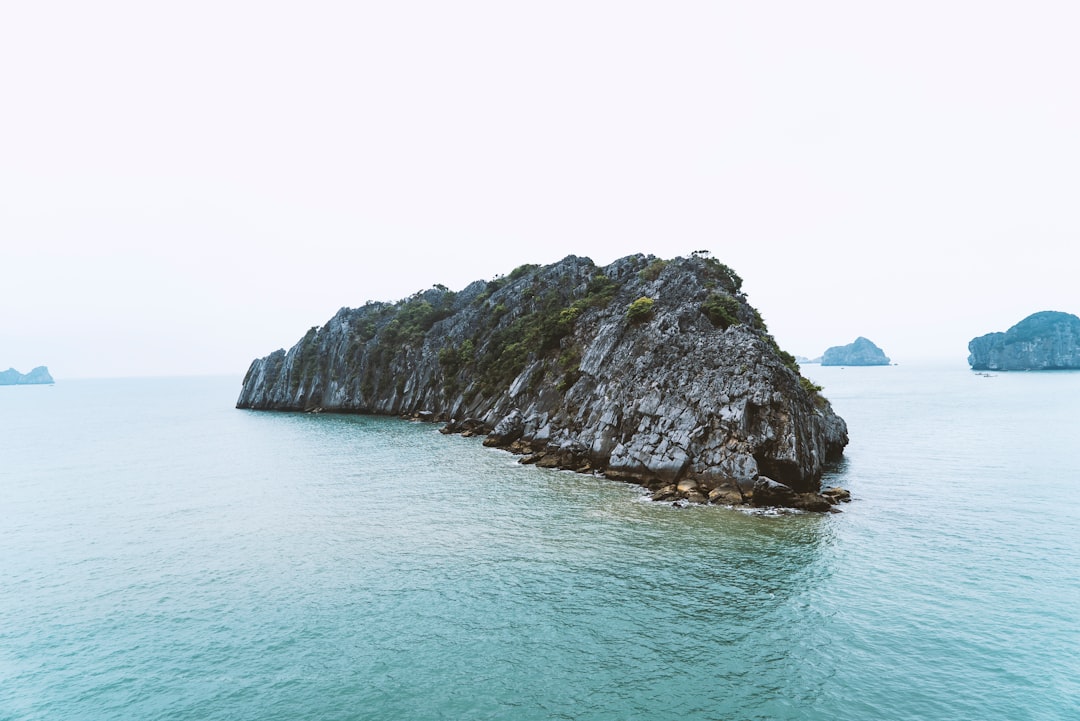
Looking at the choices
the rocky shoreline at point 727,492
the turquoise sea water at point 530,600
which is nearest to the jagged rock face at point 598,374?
the rocky shoreline at point 727,492

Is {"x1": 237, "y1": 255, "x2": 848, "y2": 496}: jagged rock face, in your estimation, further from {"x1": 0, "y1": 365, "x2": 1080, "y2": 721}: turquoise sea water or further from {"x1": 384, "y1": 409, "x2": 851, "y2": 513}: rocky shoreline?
{"x1": 0, "y1": 365, "x2": 1080, "y2": 721}: turquoise sea water

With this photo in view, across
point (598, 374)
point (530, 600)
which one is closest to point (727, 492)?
point (530, 600)

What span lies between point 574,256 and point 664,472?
61.4m

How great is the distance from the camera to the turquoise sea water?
18.9 meters

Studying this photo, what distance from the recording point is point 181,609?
25.7 meters

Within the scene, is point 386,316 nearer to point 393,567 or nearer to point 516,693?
point 393,567

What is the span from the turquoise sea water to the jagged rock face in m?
6.85

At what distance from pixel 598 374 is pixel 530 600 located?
1684 inches

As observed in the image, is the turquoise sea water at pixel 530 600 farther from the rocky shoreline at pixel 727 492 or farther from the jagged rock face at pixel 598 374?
the jagged rock face at pixel 598 374

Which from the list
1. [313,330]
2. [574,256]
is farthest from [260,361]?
[574,256]

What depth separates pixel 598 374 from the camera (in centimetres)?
6669

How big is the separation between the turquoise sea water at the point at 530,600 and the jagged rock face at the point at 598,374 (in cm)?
685

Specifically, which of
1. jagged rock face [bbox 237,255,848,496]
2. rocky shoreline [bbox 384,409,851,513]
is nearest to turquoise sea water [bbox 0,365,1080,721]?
rocky shoreline [bbox 384,409,851,513]

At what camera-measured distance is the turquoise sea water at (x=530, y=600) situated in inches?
742
